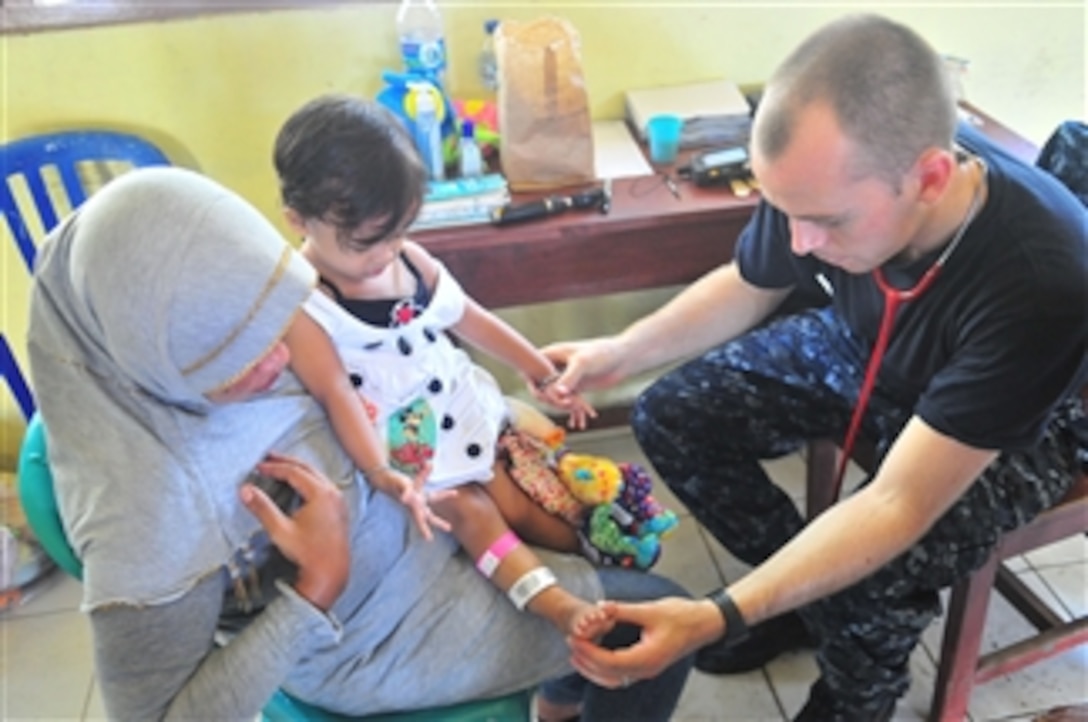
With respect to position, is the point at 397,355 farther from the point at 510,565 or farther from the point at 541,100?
the point at 541,100

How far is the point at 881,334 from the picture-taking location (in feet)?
4.75

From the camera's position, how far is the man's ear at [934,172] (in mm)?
1162

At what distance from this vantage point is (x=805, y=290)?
1763mm

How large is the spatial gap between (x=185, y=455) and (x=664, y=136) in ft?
3.92

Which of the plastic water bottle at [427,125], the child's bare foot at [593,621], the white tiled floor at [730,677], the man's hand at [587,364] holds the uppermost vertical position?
the plastic water bottle at [427,125]

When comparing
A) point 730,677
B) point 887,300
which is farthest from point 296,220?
point 730,677

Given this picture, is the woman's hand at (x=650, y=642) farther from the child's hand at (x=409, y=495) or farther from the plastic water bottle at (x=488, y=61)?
the plastic water bottle at (x=488, y=61)

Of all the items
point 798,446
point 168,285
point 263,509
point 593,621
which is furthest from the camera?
point 798,446

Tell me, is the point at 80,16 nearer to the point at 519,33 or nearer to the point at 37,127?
the point at 37,127

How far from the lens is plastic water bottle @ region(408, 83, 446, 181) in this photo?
1.77m

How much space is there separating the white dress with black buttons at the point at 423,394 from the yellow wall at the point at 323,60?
736mm

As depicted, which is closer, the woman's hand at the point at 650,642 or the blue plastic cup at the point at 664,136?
the woman's hand at the point at 650,642

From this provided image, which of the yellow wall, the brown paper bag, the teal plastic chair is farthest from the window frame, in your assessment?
the teal plastic chair

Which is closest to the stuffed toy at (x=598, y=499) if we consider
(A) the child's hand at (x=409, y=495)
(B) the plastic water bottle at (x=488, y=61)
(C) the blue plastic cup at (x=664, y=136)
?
(A) the child's hand at (x=409, y=495)
